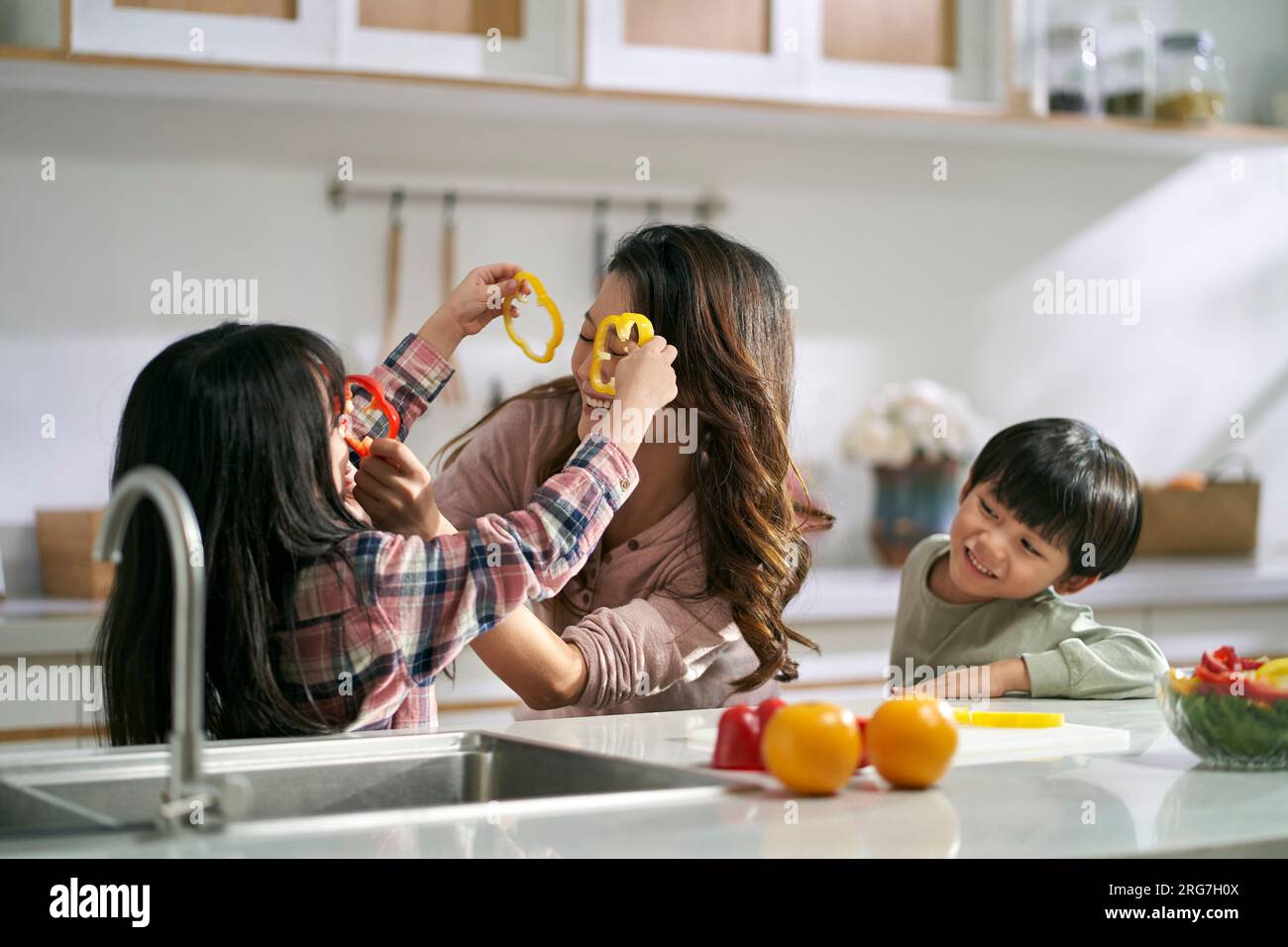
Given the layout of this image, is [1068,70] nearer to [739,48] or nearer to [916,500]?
[739,48]

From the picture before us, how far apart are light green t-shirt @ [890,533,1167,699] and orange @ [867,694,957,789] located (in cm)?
59

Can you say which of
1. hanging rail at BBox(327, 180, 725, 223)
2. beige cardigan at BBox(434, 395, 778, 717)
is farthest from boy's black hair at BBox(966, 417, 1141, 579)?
hanging rail at BBox(327, 180, 725, 223)

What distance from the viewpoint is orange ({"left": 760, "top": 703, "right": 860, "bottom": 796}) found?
1.03 m

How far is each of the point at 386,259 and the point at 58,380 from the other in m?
0.69

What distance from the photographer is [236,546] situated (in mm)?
1220

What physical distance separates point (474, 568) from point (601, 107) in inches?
72.9

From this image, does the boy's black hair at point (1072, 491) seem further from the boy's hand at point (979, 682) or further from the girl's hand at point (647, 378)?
the girl's hand at point (647, 378)

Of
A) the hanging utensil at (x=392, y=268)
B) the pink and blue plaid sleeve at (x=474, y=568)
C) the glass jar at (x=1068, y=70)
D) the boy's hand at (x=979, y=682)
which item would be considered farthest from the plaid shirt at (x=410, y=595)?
the glass jar at (x=1068, y=70)

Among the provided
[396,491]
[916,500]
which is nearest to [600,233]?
[916,500]

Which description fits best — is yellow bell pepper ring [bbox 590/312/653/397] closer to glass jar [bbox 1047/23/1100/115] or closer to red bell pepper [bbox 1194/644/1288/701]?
red bell pepper [bbox 1194/644/1288/701]

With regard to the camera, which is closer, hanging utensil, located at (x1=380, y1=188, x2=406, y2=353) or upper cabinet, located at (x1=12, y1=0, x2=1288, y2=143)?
upper cabinet, located at (x1=12, y1=0, x2=1288, y2=143)

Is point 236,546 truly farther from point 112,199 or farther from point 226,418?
point 112,199

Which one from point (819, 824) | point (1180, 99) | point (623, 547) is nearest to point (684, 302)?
point (623, 547)

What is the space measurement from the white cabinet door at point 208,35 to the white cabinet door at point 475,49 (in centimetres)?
4
